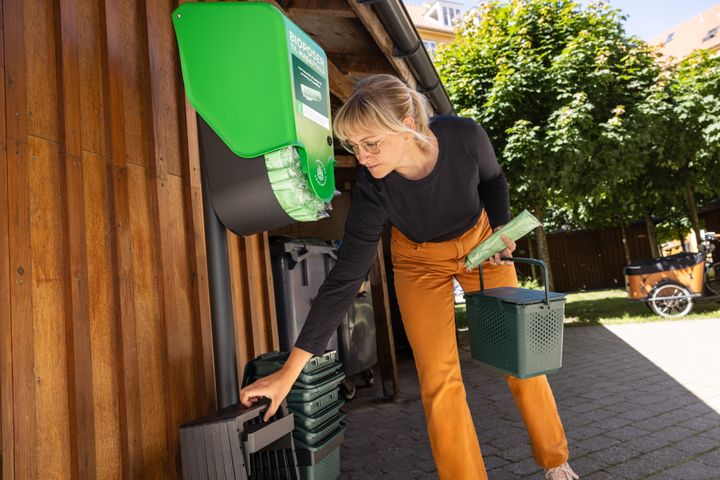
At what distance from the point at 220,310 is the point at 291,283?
1.88 meters

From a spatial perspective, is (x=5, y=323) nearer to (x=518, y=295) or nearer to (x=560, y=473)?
(x=518, y=295)

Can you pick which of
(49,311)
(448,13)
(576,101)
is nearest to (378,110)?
(49,311)

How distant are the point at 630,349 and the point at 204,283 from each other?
597 cm

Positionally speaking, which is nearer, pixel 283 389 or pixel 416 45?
pixel 283 389

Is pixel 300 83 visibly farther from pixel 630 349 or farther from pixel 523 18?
pixel 523 18

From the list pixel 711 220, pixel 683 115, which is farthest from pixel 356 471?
pixel 711 220

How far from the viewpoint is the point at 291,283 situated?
12.4 ft

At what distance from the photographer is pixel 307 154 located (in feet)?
→ 6.08

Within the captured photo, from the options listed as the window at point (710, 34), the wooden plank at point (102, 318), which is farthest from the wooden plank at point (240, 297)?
the window at point (710, 34)

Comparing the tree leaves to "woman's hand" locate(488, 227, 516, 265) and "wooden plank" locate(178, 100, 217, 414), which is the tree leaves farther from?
"wooden plank" locate(178, 100, 217, 414)

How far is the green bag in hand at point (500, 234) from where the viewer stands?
82.9 inches

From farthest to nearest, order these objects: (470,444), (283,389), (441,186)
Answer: (441,186) → (470,444) → (283,389)

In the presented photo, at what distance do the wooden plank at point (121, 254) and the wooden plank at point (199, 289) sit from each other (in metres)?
0.37

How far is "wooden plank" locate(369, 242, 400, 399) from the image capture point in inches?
189
